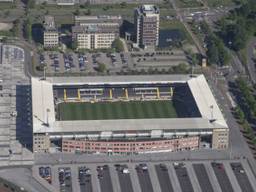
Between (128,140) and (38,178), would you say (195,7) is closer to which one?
(128,140)

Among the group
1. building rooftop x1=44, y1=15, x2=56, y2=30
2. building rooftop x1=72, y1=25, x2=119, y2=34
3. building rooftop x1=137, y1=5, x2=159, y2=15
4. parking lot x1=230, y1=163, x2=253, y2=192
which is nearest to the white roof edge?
parking lot x1=230, y1=163, x2=253, y2=192

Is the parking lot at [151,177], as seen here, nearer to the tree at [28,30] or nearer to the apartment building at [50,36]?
the apartment building at [50,36]

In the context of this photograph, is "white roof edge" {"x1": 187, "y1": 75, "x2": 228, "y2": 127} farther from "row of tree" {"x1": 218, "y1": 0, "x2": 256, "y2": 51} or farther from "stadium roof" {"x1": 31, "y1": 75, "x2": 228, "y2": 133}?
"row of tree" {"x1": 218, "y1": 0, "x2": 256, "y2": 51}

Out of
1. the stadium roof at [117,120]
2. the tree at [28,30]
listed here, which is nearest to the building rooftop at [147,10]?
the tree at [28,30]

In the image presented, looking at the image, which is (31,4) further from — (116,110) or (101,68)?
(116,110)

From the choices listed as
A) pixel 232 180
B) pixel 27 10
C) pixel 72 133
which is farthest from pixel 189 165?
pixel 27 10

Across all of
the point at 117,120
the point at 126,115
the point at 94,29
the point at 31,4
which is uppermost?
the point at 31,4

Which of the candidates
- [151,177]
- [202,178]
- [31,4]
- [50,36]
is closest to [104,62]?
[50,36]
